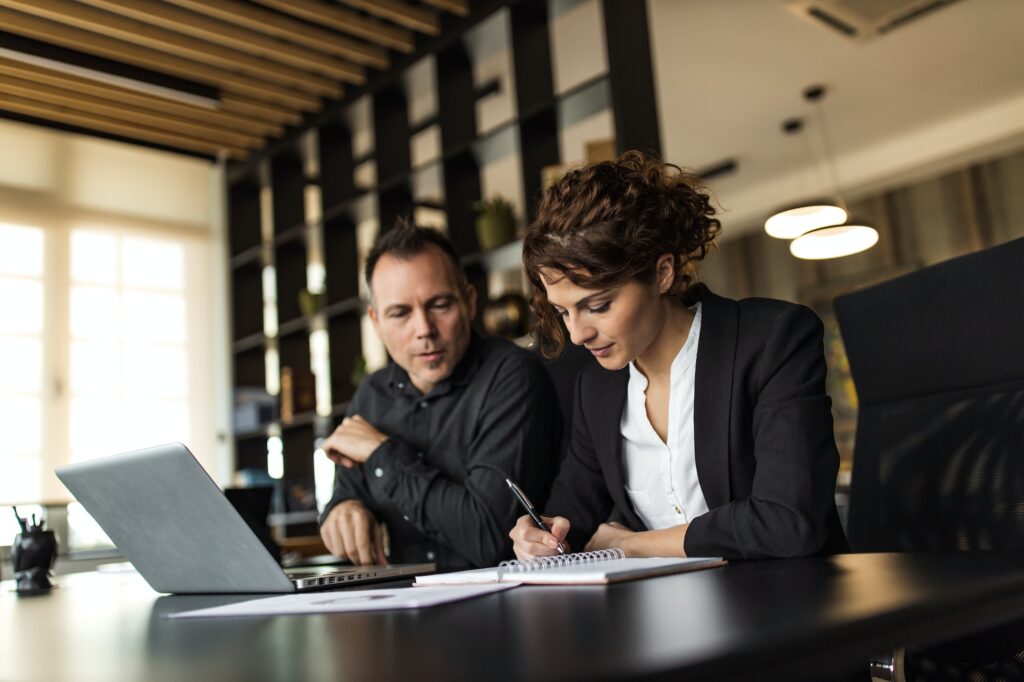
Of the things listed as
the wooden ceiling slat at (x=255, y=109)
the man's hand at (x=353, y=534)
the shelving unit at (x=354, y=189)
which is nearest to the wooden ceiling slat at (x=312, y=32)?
the shelving unit at (x=354, y=189)

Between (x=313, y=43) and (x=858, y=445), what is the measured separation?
11.2ft

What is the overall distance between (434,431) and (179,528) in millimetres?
866

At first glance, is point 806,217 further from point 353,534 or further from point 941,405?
point 353,534

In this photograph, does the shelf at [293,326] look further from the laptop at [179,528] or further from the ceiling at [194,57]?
the laptop at [179,528]

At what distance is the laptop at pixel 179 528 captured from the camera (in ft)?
3.83

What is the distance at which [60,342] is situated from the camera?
516 cm

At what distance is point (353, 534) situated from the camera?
1.79 m

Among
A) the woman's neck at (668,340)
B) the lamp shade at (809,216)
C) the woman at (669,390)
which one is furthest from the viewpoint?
the lamp shade at (809,216)

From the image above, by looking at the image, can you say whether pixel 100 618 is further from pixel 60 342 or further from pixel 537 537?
pixel 60 342

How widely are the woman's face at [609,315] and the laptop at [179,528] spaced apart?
461 mm

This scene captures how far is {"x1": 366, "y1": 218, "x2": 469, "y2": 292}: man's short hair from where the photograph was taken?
6.74 ft

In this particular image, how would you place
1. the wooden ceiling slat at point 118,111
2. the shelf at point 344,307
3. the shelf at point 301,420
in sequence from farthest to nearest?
the shelf at point 301,420 < the shelf at point 344,307 < the wooden ceiling slat at point 118,111

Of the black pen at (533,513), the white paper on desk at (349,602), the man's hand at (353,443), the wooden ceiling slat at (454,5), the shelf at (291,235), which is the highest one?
the wooden ceiling slat at (454,5)

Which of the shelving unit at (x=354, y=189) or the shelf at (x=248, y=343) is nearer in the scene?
the shelving unit at (x=354, y=189)
